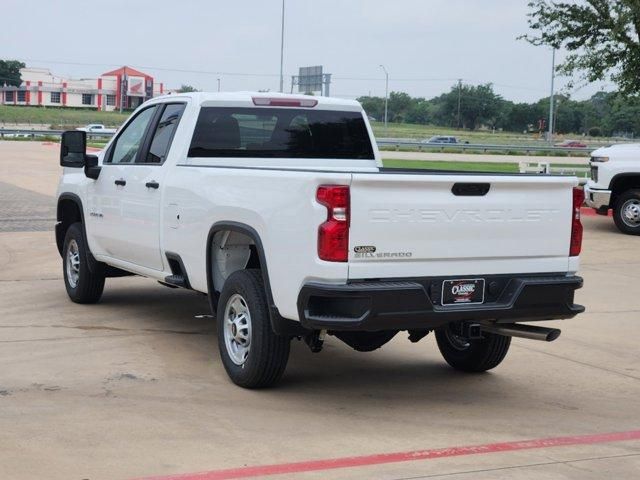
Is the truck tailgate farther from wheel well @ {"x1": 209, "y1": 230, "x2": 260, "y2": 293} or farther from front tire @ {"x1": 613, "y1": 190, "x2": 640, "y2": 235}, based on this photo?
front tire @ {"x1": 613, "y1": 190, "x2": 640, "y2": 235}

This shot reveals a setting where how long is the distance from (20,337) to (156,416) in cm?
269

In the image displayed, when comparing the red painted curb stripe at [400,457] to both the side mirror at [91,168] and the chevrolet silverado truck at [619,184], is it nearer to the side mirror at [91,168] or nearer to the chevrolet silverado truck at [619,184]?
the side mirror at [91,168]

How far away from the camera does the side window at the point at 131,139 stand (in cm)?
914

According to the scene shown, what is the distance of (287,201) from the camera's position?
6527 millimetres

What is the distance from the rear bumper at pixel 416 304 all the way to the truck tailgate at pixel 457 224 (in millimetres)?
99

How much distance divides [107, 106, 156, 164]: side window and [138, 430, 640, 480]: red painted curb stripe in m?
4.28

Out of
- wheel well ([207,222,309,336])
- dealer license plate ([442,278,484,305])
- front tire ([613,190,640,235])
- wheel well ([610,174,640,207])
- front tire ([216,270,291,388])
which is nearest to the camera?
dealer license plate ([442,278,484,305])

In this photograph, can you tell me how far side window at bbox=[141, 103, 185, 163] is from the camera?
8.56 metres

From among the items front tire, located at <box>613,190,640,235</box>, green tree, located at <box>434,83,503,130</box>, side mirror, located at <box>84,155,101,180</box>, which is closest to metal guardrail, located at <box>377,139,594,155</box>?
front tire, located at <box>613,190,640,235</box>

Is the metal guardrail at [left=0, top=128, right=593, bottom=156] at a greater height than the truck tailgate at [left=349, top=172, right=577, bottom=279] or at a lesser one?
greater

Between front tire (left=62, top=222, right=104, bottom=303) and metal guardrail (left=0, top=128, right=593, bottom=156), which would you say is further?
metal guardrail (left=0, top=128, right=593, bottom=156)

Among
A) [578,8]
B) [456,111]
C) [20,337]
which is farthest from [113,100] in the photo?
[20,337]

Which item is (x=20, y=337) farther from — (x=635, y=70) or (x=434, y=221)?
(x=635, y=70)

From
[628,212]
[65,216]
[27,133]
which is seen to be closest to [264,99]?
[65,216]
